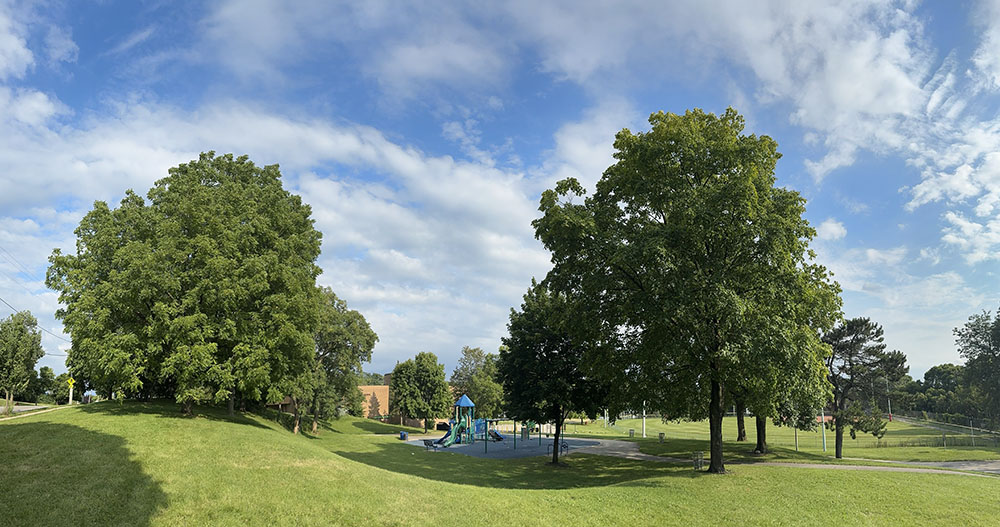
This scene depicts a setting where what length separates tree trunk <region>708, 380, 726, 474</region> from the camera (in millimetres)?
20484

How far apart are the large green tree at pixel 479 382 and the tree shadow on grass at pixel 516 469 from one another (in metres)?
32.0

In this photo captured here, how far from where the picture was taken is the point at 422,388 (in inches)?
2435

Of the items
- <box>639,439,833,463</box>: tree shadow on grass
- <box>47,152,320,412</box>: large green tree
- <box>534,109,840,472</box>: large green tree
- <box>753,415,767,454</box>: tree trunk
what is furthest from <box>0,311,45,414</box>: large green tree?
<box>753,415,767,454</box>: tree trunk

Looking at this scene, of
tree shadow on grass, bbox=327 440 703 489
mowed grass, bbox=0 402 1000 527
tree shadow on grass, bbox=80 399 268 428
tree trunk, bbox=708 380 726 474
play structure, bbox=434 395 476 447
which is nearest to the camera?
mowed grass, bbox=0 402 1000 527

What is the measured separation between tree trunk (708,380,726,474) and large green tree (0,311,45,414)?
4581 centimetres

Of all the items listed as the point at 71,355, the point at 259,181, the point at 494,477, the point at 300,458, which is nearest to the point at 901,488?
the point at 494,477

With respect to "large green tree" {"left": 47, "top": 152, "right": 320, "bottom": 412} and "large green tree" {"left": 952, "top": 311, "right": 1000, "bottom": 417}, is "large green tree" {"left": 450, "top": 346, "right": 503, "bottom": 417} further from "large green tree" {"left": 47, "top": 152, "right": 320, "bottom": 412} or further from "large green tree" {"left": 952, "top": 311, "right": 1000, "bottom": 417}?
"large green tree" {"left": 952, "top": 311, "right": 1000, "bottom": 417}

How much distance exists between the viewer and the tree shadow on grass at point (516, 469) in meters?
21.8

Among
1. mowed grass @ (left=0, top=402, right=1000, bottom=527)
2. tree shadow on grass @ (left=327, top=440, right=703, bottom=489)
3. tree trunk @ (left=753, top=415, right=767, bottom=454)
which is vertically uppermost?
mowed grass @ (left=0, top=402, right=1000, bottom=527)

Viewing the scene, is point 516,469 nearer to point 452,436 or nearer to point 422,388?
point 452,436

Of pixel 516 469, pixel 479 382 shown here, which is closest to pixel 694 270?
pixel 516 469

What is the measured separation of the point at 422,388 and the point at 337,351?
21145 mm

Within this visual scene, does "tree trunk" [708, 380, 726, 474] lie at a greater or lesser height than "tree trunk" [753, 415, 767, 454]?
greater

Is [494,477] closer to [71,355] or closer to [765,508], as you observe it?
[765,508]
